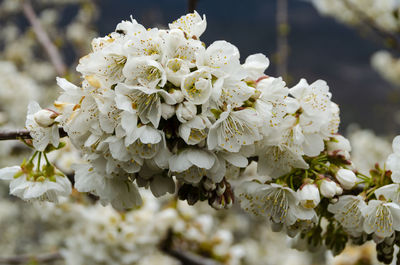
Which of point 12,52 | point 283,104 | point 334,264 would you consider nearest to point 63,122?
point 283,104

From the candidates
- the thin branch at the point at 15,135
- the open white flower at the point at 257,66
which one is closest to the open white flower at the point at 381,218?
the open white flower at the point at 257,66

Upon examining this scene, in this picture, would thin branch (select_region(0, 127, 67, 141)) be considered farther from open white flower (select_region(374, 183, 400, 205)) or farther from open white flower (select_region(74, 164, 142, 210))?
open white flower (select_region(374, 183, 400, 205))

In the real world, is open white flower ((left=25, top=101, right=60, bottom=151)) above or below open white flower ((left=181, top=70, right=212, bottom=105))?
below

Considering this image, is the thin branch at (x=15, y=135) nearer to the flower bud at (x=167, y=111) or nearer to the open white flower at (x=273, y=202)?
the flower bud at (x=167, y=111)

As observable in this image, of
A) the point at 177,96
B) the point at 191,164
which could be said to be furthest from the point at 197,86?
the point at 191,164

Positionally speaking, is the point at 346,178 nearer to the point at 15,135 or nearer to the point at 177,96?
the point at 177,96

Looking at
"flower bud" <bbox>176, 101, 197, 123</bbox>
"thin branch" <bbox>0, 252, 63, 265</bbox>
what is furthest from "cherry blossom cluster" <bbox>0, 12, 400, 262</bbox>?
"thin branch" <bbox>0, 252, 63, 265</bbox>

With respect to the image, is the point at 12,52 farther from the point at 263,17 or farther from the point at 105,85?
the point at 263,17
